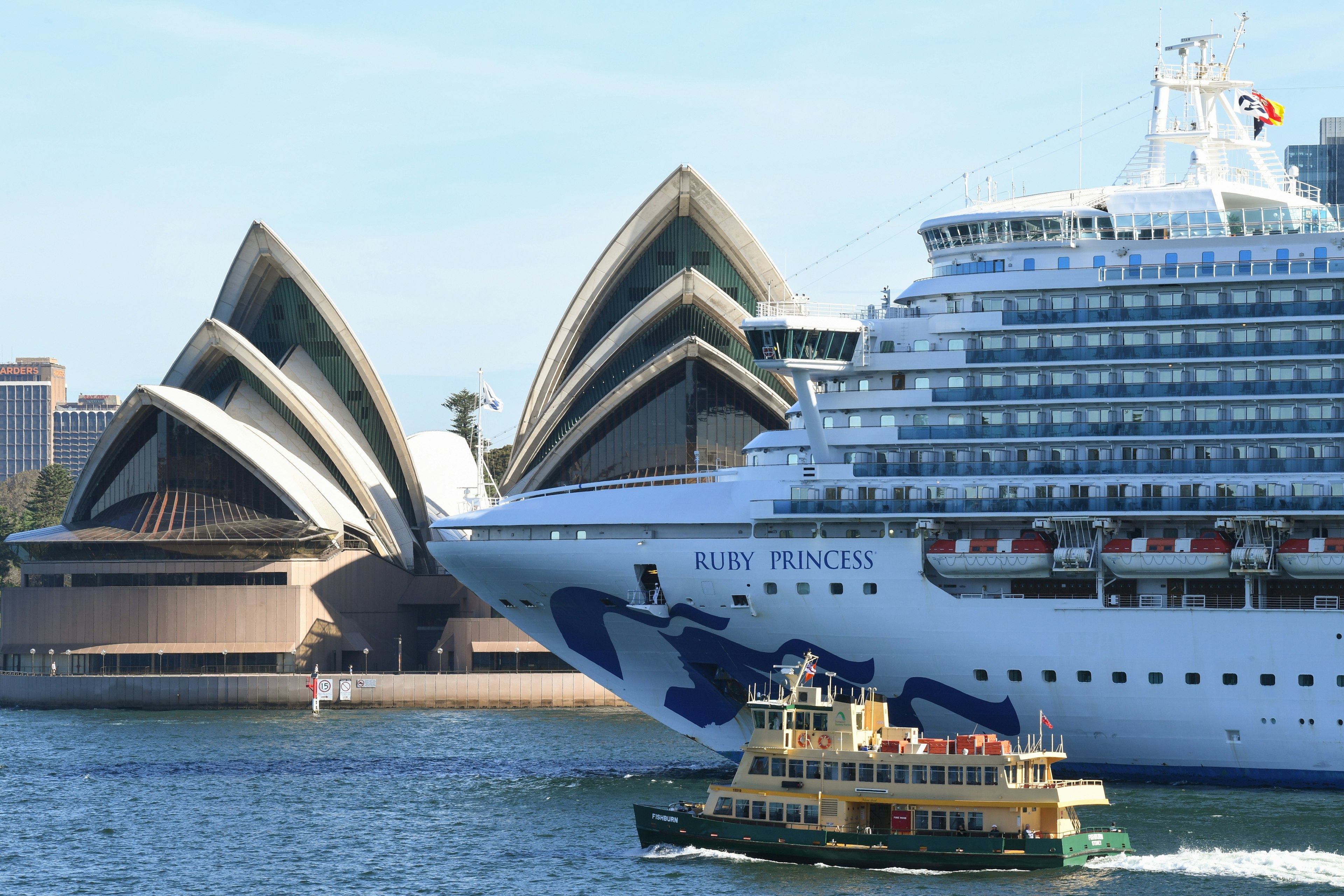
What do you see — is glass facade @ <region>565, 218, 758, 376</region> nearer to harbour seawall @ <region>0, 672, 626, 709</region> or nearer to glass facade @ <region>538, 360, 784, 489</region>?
glass facade @ <region>538, 360, 784, 489</region>

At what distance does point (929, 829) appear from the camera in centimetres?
3134

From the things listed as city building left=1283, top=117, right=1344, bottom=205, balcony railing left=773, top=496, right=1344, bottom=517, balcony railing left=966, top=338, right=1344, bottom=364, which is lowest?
balcony railing left=773, top=496, right=1344, bottom=517

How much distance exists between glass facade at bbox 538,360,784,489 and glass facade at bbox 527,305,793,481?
94 centimetres

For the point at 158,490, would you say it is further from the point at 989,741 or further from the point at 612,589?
the point at 989,741

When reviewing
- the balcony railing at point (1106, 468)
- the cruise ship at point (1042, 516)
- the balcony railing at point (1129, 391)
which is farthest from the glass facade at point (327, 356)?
the balcony railing at point (1129, 391)

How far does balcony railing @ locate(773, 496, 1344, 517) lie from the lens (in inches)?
1470

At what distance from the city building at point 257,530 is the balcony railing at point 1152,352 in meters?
34.3

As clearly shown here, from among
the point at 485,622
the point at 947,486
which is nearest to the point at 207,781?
the point at 947,486

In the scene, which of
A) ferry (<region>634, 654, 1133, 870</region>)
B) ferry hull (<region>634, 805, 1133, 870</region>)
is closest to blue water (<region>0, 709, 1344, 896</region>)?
ferry hull (<region>634, 805, 1133, 870</region>)

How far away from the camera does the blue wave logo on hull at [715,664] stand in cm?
3797

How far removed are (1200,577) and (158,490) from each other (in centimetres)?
4726

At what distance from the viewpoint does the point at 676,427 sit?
7306 centimetres

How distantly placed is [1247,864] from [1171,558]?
854 centimetres

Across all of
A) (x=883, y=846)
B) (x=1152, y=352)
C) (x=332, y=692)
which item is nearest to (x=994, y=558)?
(x=1152, y=352)
